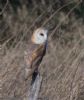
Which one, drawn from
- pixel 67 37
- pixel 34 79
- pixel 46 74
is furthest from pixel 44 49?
pixel 67 37

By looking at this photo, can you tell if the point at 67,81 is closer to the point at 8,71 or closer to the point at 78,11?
the point at 8,71

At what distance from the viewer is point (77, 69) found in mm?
7430

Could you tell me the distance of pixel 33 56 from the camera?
6.06m

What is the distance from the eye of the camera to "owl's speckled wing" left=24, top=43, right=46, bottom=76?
19.8ft

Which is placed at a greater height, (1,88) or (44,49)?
(44,49)

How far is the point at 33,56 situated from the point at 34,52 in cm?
5

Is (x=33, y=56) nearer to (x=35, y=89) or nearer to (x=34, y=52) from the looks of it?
(x=34, y=52)

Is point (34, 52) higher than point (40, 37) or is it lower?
lower

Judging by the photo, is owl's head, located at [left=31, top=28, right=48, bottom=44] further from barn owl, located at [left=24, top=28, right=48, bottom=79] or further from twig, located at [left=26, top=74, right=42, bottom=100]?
twig, located at [left=26, top=74, right=42, bottom=100]

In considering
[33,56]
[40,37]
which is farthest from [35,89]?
[40,37]

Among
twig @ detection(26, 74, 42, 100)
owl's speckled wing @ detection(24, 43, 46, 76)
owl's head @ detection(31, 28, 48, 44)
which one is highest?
owl's head @ detection(31, 28, 48, 44)

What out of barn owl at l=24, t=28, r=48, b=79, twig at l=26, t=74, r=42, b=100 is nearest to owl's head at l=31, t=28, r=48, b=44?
barn owl at l=24, t=28, r=48, b=79

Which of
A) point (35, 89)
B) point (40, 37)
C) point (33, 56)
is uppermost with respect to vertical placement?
point (40, 37)

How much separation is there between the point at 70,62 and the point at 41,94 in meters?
0.65
